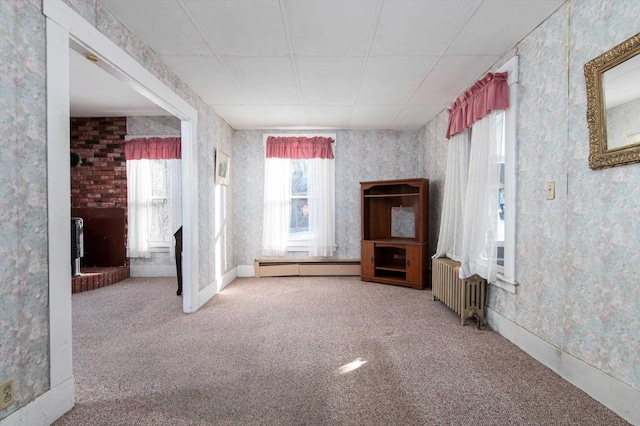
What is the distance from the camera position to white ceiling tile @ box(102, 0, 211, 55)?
206 cm

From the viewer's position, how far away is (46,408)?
1601 millimetres

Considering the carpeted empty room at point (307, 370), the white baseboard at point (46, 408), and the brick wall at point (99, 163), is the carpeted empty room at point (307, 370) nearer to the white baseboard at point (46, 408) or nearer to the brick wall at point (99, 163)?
the white baseboard at point (46, 408)

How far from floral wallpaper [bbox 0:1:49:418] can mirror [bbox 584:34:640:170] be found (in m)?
2.87

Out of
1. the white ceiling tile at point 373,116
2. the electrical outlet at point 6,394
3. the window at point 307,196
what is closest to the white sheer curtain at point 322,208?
the window at point 307,196

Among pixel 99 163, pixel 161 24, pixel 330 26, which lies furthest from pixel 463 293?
pixel 99 163

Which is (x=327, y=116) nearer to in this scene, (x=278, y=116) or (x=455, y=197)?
(x=278, y=116)

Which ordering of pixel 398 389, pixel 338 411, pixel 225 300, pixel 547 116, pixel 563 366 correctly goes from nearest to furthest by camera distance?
pixel 338 411, pixel 398 389, pixel 563 366, pixel 547 116, pixel 225 300

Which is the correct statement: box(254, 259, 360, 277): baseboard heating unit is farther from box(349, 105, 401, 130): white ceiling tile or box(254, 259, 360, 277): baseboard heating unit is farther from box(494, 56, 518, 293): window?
box(494, 56, 518, 293): window

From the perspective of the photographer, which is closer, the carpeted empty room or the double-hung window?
the carpeted empty room

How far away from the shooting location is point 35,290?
1.56 m

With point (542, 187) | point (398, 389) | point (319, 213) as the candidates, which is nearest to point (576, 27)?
point (542, 187)

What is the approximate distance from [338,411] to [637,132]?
2.02 m

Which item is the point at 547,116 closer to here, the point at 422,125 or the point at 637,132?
the point at 637,132

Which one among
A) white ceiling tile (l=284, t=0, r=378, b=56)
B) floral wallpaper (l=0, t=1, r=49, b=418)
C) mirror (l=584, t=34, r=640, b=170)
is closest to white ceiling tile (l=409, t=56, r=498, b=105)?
white ceiling tile (l=284, t=0, r=378, b=56)
